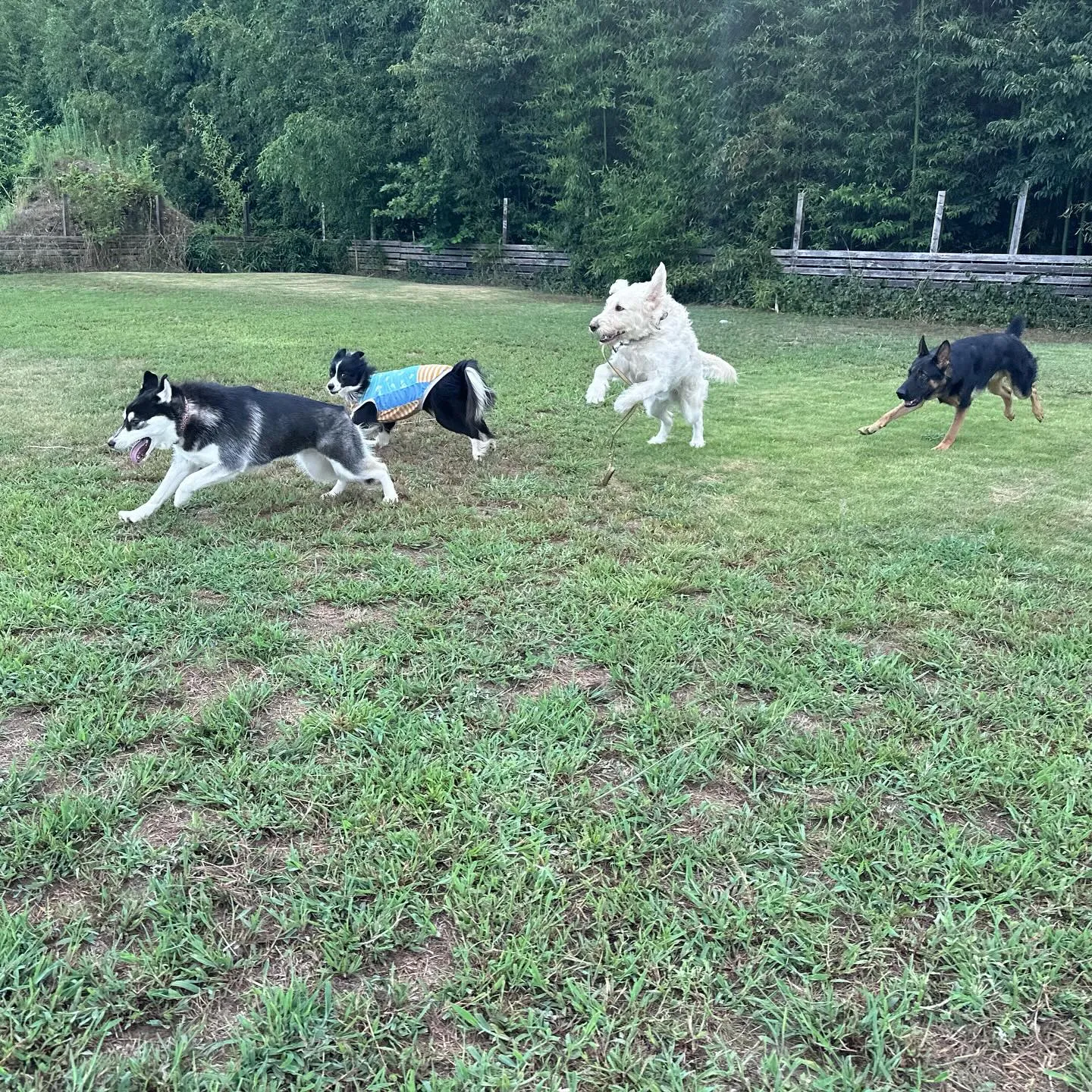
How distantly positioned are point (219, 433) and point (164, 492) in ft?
1.34

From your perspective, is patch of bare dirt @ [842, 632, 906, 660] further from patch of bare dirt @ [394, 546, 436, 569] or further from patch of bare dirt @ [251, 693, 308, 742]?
patch of bare dirt @ [251, 693, 308, 742]

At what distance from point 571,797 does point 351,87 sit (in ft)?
83.9

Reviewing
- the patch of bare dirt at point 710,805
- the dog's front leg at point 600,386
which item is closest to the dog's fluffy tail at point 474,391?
the dog's front leg at point 600,386

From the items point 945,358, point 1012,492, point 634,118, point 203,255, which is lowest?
point 1012,492

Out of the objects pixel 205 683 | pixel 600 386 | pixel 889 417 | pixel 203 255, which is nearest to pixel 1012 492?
pixel 889 417

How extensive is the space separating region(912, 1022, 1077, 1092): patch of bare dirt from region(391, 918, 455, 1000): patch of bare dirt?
874mm

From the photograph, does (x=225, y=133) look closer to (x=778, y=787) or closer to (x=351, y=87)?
(x=351, y=87)

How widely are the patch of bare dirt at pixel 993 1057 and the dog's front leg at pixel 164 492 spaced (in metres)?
3.72

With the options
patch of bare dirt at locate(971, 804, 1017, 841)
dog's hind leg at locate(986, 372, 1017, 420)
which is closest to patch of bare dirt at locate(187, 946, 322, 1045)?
patch of bare dirt at locate(971, 804, 1017, 841)

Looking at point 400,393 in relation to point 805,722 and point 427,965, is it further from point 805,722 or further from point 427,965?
point 427,965

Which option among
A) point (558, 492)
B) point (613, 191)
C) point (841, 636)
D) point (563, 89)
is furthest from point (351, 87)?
point (841, 636)

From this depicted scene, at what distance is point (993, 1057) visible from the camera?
1.44 metres

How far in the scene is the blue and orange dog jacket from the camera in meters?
4.91

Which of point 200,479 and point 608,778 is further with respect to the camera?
point 200,479
